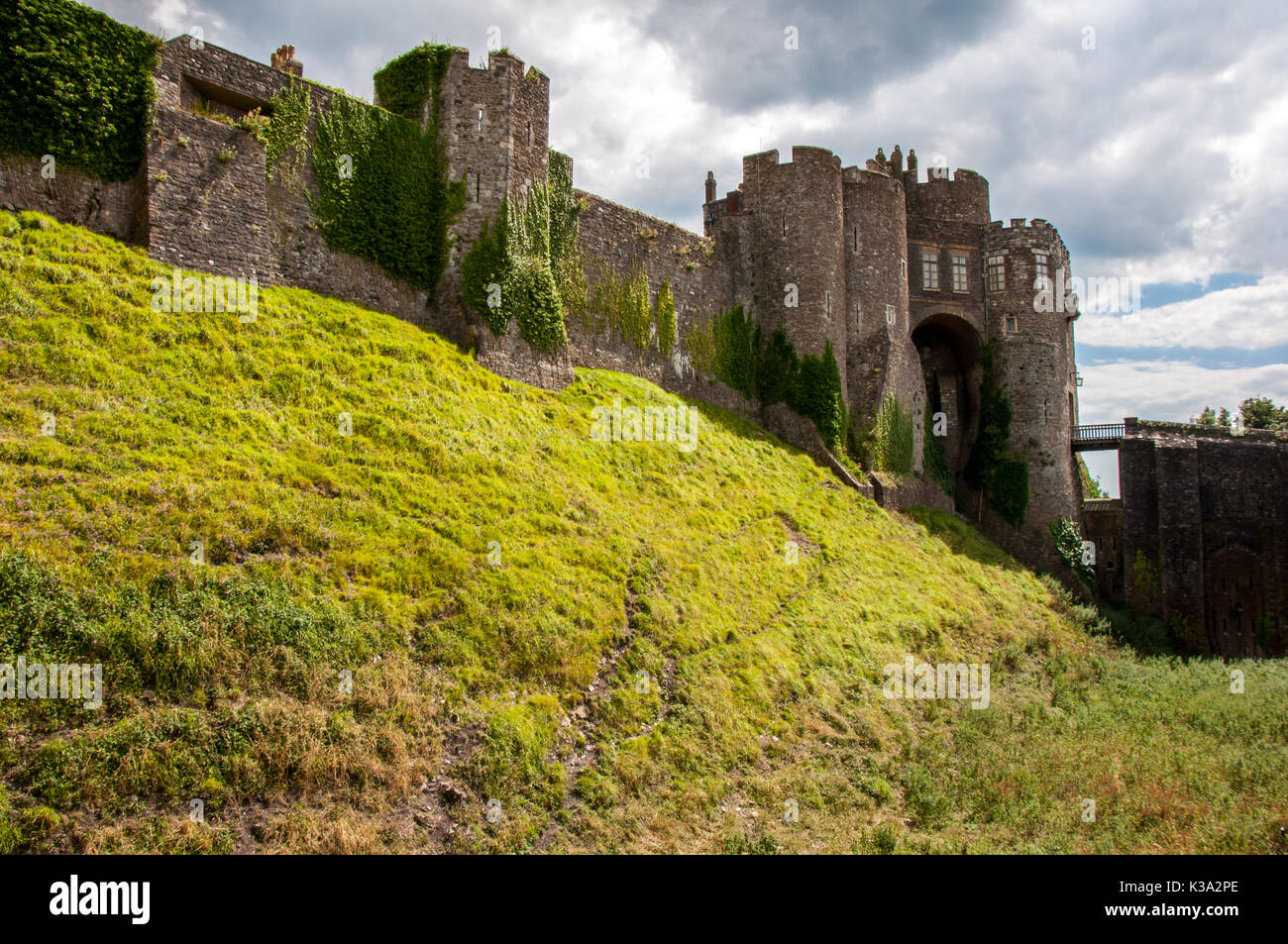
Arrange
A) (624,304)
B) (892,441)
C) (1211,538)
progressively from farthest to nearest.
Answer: (1211,538)
(892,441)
(624,304)

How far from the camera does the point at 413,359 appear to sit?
688 inches

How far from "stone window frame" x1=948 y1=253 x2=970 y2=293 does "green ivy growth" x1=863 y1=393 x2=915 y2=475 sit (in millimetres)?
7225

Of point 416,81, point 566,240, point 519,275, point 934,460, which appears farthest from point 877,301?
point 416,81

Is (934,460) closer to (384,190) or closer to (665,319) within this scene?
(665,319)

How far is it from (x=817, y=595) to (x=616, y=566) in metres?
5.81

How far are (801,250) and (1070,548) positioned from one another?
14.4 metres

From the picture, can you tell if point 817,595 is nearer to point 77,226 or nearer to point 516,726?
point 516,726

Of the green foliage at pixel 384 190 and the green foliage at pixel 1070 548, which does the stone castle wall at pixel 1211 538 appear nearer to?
the green foliage at pixel 1070 548

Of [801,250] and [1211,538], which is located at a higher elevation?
[801,250]

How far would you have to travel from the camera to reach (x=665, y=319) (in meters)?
25.7

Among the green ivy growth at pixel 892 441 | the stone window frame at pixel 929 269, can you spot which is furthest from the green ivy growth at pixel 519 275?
the stone window frame at pixel 929 269

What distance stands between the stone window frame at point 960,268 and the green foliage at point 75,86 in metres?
27.3

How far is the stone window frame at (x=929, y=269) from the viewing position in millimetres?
32938
